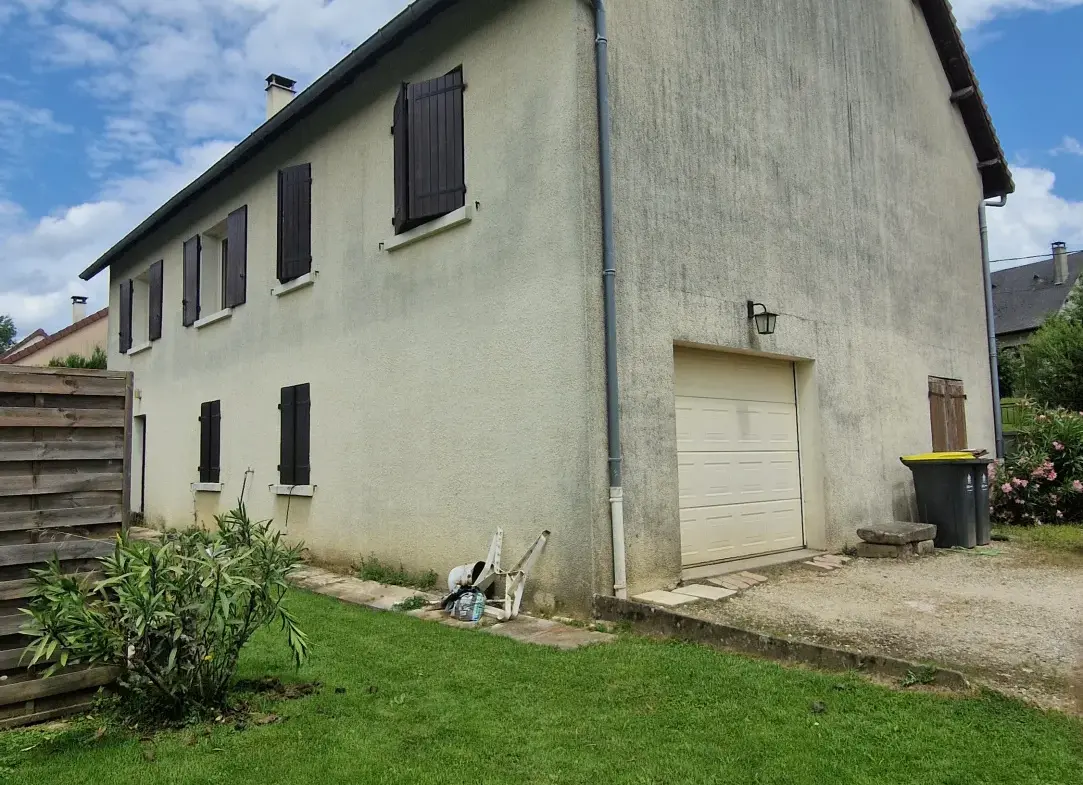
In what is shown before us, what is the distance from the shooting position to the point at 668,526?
5.96 meters

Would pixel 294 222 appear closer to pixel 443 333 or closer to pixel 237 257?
pixel 237 257

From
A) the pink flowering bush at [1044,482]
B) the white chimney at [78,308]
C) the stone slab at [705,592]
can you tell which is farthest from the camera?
the white chimney at [78,308]

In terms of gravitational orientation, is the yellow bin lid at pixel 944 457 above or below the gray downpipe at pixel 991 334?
below

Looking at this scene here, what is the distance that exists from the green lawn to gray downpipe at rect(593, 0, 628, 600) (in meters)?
1.23

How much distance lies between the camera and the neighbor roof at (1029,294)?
34031mm

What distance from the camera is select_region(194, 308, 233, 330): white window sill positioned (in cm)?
1069

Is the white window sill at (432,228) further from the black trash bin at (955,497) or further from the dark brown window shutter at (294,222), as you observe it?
the black trash bin at (955,497)

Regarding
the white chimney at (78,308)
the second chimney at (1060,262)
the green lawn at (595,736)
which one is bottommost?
the green lawn at (595,736)

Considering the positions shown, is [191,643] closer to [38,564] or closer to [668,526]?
[38,564]

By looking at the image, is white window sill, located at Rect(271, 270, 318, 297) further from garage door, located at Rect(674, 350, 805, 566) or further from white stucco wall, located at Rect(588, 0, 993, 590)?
garage door, located at Rect(674, 350, 805, 566)

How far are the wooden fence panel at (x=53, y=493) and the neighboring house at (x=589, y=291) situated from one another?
3001 mm

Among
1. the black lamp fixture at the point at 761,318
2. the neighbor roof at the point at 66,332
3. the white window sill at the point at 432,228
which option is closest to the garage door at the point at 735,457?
the black lamp fixture at the point at 761,318

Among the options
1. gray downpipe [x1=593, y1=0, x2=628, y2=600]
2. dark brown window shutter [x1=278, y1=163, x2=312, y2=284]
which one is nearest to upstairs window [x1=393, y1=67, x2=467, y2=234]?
gray downpipe [x1=593, y1=0, x2=628, y2=600]

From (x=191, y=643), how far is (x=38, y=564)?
0.92 meters
